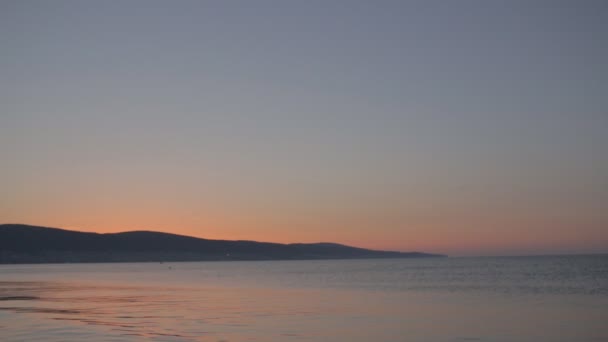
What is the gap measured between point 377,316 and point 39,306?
19.2 meters

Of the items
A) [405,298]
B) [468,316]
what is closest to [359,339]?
[468,316]

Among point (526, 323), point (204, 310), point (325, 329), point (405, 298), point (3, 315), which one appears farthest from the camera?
point (405, 298)

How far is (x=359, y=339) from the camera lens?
78.4ft

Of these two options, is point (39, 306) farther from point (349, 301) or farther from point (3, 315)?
point (349, 301)

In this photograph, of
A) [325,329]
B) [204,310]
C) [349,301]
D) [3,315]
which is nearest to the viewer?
[325,329]

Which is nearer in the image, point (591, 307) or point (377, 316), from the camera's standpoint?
point (377, 316)

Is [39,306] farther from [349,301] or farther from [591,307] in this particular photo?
[591,307]

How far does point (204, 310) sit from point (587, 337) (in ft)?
62.0

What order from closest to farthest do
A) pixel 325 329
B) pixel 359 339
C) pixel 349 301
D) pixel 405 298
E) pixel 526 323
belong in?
1. pixel 359 339
2. pixel 325 329
3. pixel 526 323
4. pixel 349 301
5. pixel 405 298

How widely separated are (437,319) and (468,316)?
2274mm

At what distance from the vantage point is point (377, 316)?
31.7 meters

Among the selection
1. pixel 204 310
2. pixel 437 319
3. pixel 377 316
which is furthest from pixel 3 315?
pixel 437 319

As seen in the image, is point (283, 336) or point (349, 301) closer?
point (283, 336)

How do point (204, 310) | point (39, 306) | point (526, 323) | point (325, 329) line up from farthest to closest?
point (39, 306) < point (204, 310) < point (526, 323) < point (325, 329)
